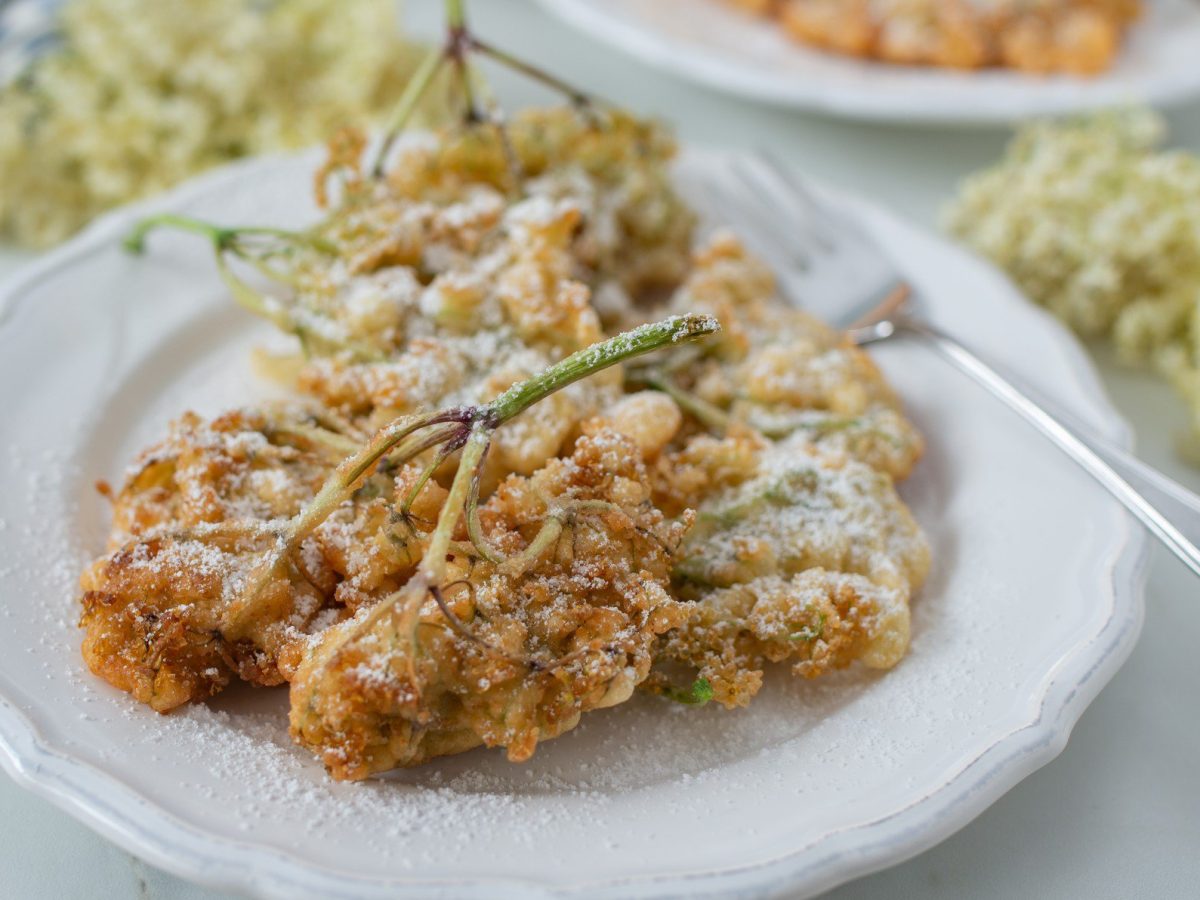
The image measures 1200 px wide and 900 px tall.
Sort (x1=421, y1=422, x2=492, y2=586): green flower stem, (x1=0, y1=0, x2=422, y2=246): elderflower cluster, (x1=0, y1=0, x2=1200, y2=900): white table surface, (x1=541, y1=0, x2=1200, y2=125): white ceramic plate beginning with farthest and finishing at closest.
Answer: (x1=541, y1=0, x2=1200, y2=125): white ceramic plate < (x1=0, y1=0, x2=422, y2=246): elderflower cluster < (x1=0, y1=0, x2=1200, y2=900): white table surface < (x1=421, y1=422, x2=492, y2=586): green flower stem

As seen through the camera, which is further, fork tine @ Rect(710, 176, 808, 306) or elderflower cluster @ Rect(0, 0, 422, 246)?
elderflower cluster @ Rect(0, 0, 422, 246)

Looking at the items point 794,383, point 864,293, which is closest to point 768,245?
point 864,293

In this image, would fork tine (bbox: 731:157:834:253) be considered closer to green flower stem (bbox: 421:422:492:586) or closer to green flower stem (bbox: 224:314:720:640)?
green flower stem (bbox: 224:314:720:640)

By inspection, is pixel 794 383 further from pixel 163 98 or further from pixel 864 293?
pixel 163 98

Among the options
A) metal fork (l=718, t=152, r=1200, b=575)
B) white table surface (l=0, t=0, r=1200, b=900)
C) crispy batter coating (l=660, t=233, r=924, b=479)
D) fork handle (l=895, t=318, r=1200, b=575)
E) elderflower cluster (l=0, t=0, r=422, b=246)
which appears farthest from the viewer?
elderflower cluster (l=0, t=0, r=422, b=246)

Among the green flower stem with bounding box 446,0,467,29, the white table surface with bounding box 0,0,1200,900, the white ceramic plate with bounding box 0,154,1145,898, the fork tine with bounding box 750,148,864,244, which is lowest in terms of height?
the white table surface with bounding box 0,0,1200,900

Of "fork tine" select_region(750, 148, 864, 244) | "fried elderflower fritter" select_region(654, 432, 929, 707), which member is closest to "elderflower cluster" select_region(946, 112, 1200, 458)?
"fork tine" select_region(750, 148, 864, 244)

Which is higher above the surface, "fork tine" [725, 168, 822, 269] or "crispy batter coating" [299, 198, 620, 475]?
"crispy batter coating" [299, 198, 620, 475]

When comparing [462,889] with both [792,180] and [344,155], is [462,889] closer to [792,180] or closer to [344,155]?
[344,155]
